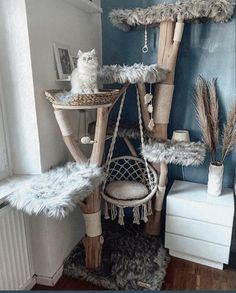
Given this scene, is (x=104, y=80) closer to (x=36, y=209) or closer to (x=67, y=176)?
(x=67, y=176)

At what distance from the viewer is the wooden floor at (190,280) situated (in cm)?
165

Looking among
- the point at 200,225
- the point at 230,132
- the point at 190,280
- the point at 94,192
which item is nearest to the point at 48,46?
the point at 94,192

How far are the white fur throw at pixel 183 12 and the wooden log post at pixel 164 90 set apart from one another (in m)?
0.07

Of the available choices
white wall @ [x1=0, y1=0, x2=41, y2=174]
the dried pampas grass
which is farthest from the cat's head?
the dried pampas grass

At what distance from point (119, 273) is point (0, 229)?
853mm

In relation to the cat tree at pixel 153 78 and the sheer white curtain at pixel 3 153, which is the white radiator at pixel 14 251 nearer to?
the sheer white curtain at pixel 3 153

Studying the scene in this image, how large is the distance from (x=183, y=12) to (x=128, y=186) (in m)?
1.25

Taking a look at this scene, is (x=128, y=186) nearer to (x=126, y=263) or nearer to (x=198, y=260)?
(x=126, y=263)

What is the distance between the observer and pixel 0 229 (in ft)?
4.23

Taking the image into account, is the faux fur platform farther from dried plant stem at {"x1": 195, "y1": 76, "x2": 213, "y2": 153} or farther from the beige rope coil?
the beige rope coil

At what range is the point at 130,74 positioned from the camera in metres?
1.48

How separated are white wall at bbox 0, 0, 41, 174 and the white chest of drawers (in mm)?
1043

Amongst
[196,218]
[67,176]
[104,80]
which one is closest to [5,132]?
[67,176]

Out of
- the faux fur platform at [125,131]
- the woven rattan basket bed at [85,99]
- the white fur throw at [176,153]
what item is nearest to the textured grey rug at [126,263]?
the white fur throw at [176,153]
